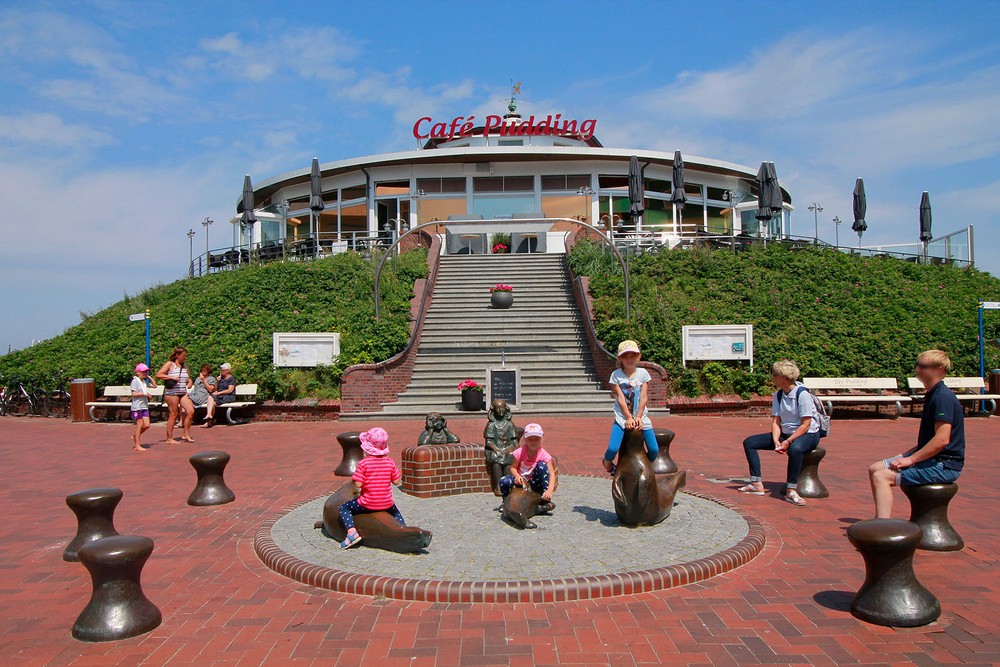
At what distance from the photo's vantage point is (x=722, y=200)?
35031mm

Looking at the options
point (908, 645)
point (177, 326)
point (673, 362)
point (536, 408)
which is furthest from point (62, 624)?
point (177, 326)

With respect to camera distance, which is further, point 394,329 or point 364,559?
point 394,329

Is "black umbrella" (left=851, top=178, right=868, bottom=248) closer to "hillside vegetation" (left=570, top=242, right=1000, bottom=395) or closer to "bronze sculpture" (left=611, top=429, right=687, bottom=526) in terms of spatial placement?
"hillside vegetation" (left=570, top=242, right=1000, bottom=395)

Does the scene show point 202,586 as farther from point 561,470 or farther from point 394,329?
point 394,329

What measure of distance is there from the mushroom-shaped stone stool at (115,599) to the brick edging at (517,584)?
1100mm

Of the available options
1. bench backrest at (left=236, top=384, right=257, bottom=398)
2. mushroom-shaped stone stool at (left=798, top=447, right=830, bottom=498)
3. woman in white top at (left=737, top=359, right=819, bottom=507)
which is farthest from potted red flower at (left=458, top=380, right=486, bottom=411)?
mushroom-shaped stone stool at (left=798, top=447, right=830, bottom=498)

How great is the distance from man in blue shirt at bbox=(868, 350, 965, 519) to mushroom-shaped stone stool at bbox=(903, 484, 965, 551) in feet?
0.20

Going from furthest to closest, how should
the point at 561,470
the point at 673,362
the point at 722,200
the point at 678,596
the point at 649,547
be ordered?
the point at 722,200, the point at 673,362, the point at 561,470, the point at 649,547, the point at 678,596

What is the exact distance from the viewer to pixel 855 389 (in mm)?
15750

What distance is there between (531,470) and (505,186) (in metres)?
27.1

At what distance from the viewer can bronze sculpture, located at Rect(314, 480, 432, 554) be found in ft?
17.5

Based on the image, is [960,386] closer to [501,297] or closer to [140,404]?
[501,297]

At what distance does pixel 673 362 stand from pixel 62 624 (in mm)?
13701

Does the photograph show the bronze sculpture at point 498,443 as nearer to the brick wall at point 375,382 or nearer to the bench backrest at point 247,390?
the brick wall at point 375,382
